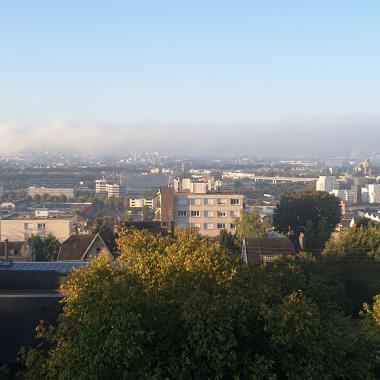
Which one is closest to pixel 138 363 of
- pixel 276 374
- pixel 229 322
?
pixel 229 322

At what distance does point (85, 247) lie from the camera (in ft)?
90.7

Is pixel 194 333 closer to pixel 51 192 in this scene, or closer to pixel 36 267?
pixel 36 267

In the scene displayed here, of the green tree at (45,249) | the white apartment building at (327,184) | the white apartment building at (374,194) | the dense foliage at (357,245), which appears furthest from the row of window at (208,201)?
the white apartment building at (327,184)

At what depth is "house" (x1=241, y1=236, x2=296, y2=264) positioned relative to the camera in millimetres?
26062

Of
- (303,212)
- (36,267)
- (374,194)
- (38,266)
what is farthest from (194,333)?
(374,194)

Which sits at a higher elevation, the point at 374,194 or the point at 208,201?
the point at 208,201

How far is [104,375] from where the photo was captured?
873 cm

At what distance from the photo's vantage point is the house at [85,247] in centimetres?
2683

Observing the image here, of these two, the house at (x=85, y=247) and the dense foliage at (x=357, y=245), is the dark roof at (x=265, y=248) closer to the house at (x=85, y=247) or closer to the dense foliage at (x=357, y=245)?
the dense foliage at (x=357, y=245)

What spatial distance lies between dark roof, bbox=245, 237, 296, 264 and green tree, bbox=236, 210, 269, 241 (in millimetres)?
6050

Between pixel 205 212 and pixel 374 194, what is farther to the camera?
pixel 374 194

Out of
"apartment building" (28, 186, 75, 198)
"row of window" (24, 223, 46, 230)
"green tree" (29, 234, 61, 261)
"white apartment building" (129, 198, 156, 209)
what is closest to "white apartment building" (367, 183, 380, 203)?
"white apartment building" (129, 198, 156, 209)

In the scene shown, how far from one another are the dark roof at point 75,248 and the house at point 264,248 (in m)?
7.61

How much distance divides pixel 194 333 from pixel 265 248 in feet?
62.3
